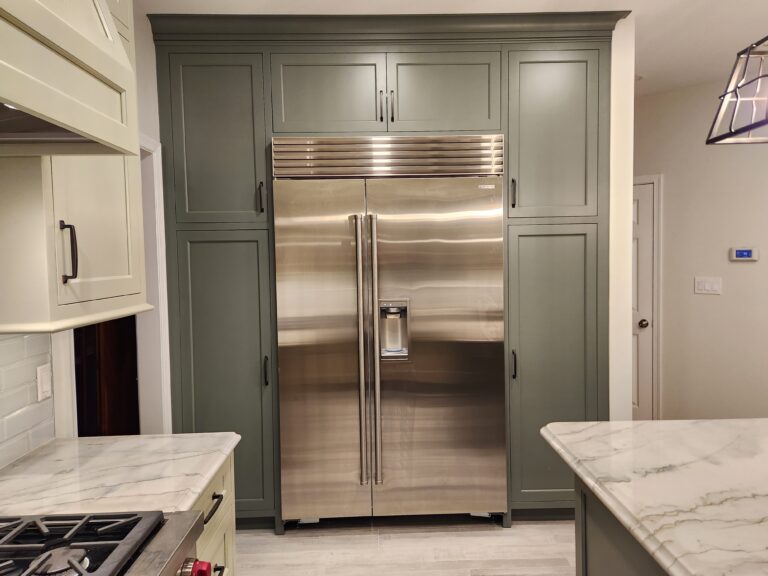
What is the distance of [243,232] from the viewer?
9.39ft

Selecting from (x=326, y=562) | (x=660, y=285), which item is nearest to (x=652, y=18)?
(x=660, y=285)

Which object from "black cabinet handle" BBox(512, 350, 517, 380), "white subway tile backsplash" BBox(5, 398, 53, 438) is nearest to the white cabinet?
"white subway tile backsplash" BBox(5, 398, 53, 438)

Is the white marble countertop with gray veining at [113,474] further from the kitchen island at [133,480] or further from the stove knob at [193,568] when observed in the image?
the stove knob at [193,568]

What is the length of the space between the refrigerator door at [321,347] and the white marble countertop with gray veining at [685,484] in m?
1.31

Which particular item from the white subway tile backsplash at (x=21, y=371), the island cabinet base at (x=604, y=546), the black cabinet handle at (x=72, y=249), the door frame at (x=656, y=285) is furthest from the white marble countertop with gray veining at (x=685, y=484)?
the door frame at (x=656, y=285)

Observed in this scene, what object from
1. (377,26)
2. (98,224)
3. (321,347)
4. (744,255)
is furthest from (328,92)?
(744,255)

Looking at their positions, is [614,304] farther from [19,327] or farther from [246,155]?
[19,327]

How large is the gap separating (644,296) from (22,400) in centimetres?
402

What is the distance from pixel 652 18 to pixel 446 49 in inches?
43.0

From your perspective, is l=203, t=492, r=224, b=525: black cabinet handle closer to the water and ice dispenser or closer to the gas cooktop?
the gas cooktop

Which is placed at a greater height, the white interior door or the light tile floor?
the white interior door

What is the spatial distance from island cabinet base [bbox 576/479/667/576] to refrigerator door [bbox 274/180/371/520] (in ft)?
4.64

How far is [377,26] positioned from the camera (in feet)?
9.16

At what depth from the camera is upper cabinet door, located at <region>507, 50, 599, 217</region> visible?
2871 mm
